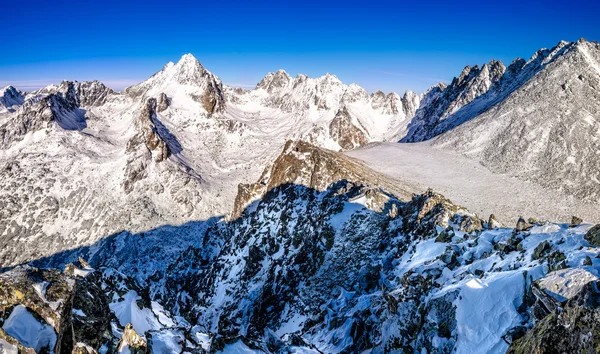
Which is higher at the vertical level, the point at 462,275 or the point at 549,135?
the point at 549,135

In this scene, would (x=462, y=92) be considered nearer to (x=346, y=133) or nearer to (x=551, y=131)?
(x=346, y=133)

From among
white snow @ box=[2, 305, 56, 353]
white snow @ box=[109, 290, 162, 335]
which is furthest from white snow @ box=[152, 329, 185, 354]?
white snow @ box=[2, 305, 56, 353]

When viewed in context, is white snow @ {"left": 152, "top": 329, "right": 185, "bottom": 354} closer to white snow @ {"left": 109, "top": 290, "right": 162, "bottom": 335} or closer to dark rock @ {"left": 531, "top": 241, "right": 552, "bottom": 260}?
white snow @ {"left": 109, "top": 290, "right": 162, "bottom": 335}

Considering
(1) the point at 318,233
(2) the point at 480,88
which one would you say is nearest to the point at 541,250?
(1) the point at 318,233

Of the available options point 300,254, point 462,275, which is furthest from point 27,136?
point 462,275

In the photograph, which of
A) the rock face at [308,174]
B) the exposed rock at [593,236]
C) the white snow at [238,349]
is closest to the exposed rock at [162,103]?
the rock face at [308,174]

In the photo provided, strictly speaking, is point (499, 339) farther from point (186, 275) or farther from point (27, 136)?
point (27, 136)

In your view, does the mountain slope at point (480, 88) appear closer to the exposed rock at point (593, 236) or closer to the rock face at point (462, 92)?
the rock face at point (462, 92)
